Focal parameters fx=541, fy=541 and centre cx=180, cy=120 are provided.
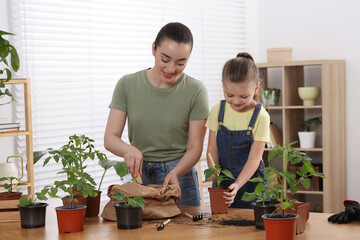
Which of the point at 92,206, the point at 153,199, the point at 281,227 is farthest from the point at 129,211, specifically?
the point at 281,227

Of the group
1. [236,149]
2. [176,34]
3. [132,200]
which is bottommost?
[132,200]

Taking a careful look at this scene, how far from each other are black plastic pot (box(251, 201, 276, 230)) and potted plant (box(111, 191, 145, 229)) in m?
0.40

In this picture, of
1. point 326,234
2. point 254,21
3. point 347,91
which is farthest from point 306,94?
point 326,234

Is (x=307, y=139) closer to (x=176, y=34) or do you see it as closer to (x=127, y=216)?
(x=176, y=34)

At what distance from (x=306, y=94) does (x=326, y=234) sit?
3427 millimetres

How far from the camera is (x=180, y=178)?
2.63 m

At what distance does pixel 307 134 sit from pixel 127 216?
3.50 metres

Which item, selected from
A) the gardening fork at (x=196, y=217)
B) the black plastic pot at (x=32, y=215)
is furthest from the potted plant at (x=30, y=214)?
the gardening fork at (x=196, y=217)

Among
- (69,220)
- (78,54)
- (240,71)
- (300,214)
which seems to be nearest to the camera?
(300,214)

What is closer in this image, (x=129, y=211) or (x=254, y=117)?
(x=129, y=211)

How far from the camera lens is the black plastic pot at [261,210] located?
185 centimetres

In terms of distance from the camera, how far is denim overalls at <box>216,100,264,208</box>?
8.20 feet

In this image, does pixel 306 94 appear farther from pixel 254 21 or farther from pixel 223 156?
pixel 223 156

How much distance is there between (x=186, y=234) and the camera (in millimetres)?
1864
